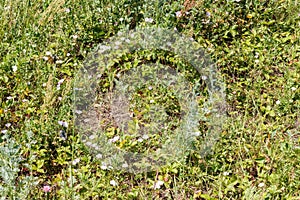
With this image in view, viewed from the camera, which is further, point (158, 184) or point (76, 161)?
point (76, 161)

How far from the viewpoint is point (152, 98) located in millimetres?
3350

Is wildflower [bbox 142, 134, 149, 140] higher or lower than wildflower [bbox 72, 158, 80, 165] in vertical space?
higher

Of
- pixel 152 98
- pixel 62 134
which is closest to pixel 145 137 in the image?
pixel 152 98

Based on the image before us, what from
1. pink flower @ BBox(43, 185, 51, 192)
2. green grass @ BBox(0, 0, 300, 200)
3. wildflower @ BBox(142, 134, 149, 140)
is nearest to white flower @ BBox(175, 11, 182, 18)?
green grass @ BBox(0, 0, 300, 200)

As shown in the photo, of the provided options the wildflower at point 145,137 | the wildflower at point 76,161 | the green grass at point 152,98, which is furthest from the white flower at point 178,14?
the wildflower at point 76,161

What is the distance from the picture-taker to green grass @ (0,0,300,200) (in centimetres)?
273

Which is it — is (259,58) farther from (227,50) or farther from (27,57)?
(27,57)

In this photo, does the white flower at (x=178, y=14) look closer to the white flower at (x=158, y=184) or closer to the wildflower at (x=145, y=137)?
the wildflower at (x=145, y=137)

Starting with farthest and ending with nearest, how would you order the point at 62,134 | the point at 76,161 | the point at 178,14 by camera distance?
the point at 178,14 < the point at 62,134 < the point at 76,161

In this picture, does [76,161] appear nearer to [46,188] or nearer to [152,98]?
[46,188]

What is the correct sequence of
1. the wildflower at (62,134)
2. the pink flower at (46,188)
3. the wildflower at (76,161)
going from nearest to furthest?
the pink flower at (46,188)
the wildflower at (76,161)
the wildflower at (62,134)

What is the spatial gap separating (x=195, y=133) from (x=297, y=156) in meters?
0.66

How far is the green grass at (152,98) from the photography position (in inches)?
108

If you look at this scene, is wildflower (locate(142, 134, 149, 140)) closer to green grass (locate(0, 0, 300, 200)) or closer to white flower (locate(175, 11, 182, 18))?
green grass (locate(0, 0, 300, 200))
